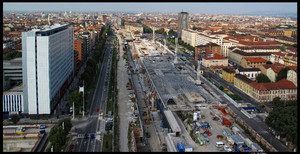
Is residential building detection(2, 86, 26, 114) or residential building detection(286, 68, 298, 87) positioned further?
residential building detection(286, 68, 298, 87)

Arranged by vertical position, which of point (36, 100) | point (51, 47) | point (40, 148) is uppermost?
point (51, 47)

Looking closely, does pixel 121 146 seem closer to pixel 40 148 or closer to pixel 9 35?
pixel 40 148

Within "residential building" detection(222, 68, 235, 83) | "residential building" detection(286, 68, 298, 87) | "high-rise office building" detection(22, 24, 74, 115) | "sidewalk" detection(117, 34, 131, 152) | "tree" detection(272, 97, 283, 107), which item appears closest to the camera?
"sidewalk" detection(117, 34, 131, 152)

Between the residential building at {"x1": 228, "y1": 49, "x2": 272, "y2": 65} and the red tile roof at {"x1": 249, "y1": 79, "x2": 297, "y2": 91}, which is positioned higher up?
the residential building at {"x1": 228, "y1": 49, "x2": 272, "y2": 65}

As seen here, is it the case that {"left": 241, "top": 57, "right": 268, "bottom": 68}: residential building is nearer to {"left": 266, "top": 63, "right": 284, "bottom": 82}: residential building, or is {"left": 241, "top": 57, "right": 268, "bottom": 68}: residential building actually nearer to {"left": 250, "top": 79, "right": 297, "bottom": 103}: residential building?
{"left": 266, "top": 63, "right": 284, "bottom": 82}: residential building

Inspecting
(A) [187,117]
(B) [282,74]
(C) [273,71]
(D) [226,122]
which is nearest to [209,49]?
(C) [273,71]

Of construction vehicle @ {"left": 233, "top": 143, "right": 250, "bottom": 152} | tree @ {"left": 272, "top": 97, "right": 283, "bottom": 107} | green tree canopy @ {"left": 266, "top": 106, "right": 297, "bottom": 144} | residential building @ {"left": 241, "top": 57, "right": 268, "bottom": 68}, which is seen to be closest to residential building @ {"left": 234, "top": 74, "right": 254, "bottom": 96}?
tree @ {"left": 272, "top": 97, "right": 283, "bottom": 107}

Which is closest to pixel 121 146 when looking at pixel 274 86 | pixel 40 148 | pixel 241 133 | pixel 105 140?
pixel 105 140
